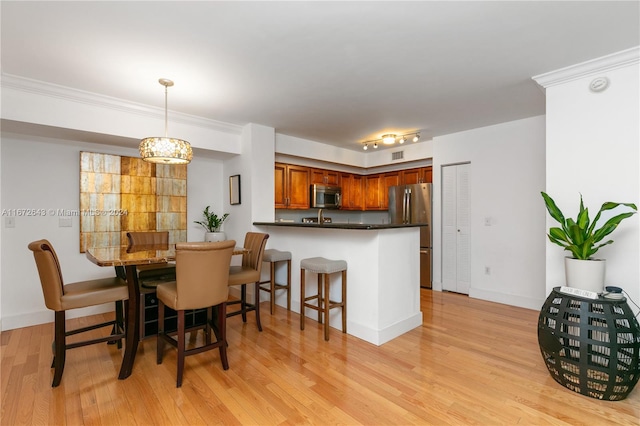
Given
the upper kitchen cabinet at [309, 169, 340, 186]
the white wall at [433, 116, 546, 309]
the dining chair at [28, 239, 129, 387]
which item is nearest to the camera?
the dining chair at [28, 239, 129, 387]

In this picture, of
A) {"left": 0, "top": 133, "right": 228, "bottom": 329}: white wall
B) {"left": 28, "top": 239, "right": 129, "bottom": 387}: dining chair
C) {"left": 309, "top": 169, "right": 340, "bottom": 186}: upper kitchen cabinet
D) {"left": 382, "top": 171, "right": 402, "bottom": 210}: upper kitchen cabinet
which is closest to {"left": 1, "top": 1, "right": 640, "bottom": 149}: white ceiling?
{"left": 0, "top": 133, "right": 228, "bottom": 329}: white wall

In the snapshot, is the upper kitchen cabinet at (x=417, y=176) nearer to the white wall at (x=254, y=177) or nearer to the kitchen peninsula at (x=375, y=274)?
the kitchen peninsula at (x=375, y=274)

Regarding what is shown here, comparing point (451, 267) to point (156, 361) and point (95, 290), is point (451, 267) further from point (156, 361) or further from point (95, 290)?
point (95, 290)

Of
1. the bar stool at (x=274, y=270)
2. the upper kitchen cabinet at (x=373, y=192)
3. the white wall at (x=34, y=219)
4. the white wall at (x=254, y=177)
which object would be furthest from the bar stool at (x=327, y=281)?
the upper kitchen cabinet at (x=373, y=192)

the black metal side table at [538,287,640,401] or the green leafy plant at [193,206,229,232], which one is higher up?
the green leafy plant at [193,206,229,232]

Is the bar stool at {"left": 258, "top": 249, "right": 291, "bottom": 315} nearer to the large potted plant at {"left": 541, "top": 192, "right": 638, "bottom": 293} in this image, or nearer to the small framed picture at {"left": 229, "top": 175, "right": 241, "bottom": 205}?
the small framed picture at {"left": 229, "top": 175, "right": 241, "bottom": 205}

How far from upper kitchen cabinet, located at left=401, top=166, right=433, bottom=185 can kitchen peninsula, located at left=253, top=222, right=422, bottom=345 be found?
2243 mm

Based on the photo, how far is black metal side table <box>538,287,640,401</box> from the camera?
1954 millimetres

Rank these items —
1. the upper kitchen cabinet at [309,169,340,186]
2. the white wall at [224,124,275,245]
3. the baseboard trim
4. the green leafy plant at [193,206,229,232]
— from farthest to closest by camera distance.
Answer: the upper kitchen cabinet at [309,169,340,186] < the green leafy plant at [193,206,229,232] < the white wall at [224,124,275,245] < the baseboard trim

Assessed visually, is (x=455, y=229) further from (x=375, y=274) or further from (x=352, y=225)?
(x=352, y=225)

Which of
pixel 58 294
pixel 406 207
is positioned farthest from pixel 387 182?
pixel 58 294

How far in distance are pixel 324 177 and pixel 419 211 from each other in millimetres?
1808

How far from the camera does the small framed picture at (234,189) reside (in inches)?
Answer: 177

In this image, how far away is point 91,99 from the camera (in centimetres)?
316
